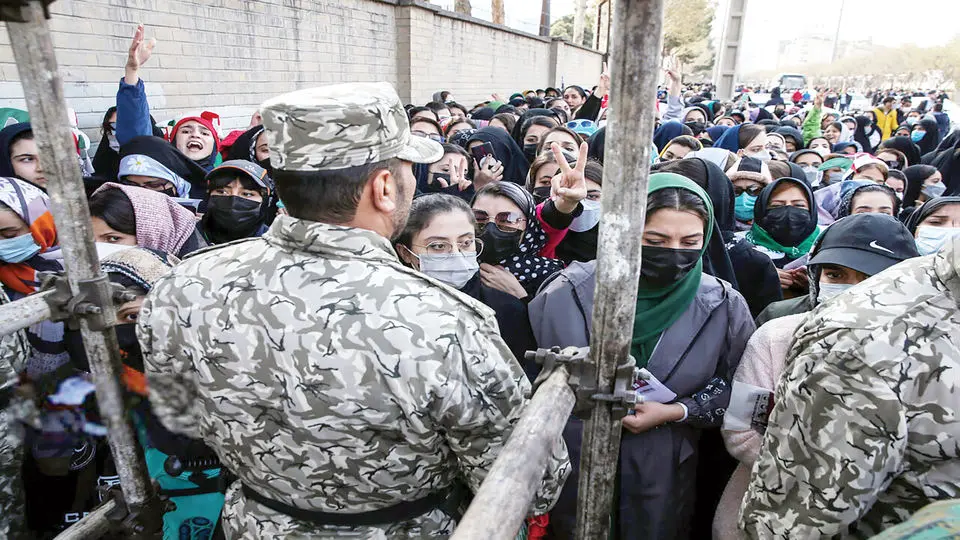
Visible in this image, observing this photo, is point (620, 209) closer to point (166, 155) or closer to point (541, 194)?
point (541, 194)

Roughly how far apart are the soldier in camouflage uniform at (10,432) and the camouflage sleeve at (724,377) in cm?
224

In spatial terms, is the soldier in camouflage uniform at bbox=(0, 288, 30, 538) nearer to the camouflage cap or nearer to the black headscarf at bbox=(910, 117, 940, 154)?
the camouflage cap

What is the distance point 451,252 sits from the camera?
242 centimetres

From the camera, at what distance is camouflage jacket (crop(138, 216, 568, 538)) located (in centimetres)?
121

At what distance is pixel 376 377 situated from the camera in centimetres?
120

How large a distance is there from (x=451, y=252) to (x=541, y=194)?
4.36 feet

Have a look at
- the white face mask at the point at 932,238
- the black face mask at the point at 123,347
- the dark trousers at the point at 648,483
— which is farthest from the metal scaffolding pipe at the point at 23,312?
the white face mask at the point at 932,238

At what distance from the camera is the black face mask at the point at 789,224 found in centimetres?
346

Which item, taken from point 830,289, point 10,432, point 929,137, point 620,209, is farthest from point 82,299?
point 929,137

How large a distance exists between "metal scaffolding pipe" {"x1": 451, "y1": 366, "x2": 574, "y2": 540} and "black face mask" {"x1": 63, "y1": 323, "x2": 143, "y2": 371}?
1.48 meters

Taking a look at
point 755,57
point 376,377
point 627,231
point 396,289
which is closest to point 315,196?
point 396,289

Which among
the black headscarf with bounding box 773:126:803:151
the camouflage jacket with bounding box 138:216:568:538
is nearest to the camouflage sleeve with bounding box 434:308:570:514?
the camouflage jacket with bounding box 138:216:568:538

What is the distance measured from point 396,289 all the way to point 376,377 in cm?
19

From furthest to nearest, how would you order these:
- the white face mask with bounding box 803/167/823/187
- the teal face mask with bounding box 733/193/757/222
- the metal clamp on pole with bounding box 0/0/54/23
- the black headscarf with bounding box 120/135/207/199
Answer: the white face mask with bounding box 803/167/823/187 → the teal face mask with bounding box 733/193/757/222 → the black headscarf with bounding box 120/135/207/199 → the metal clamp on pole with bounding box 0/0/54/23
